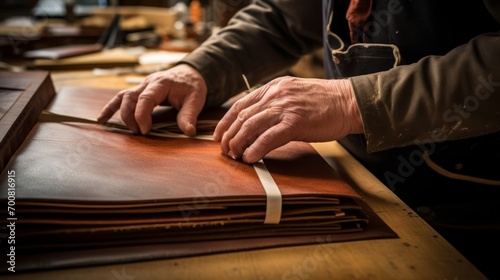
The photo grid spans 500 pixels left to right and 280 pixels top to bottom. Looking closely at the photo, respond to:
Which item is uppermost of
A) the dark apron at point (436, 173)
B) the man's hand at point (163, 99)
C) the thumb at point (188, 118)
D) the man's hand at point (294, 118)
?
Answer: the man's hand at point (294, 118)

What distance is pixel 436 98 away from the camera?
0.71m

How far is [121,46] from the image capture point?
239 centimetres

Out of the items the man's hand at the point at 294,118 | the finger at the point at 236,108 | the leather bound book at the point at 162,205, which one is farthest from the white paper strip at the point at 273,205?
the finger at the point at 236,108

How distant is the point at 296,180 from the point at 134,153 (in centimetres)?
29

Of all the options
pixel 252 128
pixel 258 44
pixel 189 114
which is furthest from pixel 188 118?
pixel 258 44

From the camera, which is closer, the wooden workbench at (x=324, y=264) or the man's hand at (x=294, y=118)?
the wooden workbench at (x=324, y=264)

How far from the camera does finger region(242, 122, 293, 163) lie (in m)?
0.74

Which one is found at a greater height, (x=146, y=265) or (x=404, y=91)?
(x=404, y=91)

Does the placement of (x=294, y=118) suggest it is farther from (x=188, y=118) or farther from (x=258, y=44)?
(x=258, y=44)

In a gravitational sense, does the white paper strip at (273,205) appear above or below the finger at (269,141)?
below

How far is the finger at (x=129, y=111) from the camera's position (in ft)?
3.12

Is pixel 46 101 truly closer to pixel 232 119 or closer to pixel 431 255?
pixel 232 119

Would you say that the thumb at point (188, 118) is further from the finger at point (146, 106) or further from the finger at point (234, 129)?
the finger at point (234, 129)

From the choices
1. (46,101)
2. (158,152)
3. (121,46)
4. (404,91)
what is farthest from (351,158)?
(121,46)
